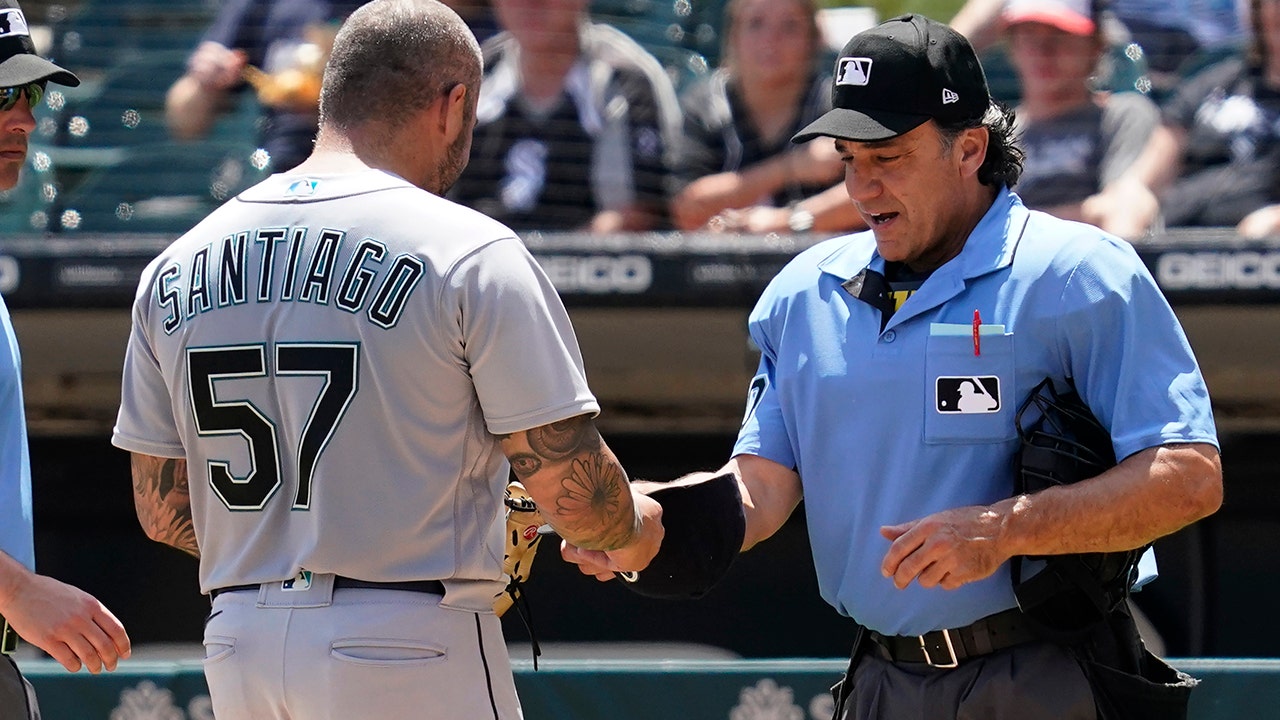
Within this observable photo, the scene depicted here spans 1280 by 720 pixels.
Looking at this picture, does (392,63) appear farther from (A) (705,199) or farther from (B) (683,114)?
(B) (683,114)

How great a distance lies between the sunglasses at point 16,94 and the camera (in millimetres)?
3064

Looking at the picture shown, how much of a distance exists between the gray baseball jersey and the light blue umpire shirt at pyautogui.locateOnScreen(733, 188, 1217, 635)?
1.81ft

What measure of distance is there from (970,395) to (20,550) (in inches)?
67.2

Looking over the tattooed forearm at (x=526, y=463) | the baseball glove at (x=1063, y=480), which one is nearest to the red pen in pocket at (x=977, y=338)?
the baseball glove at (x=1063, y=480)

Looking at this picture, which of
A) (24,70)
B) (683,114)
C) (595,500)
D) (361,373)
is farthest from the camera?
(683,114)

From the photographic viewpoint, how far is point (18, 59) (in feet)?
10.1

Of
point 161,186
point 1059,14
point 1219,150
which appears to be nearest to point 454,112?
point 1059,14

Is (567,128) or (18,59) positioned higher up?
(18,59)

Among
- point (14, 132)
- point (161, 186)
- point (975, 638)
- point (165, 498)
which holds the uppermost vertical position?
point (14, 132)

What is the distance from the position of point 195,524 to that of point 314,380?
1.31 ft

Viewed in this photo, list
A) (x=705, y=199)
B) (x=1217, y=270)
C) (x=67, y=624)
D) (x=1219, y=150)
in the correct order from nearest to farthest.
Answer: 1. (x=67, y=624)
2. (x=1217, y=270)
3. (x=1219, y=150)
4. (x=705, y=199)

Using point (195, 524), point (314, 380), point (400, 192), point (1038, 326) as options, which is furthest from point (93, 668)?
point (1038, 326)

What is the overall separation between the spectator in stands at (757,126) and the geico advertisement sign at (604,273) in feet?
1.56

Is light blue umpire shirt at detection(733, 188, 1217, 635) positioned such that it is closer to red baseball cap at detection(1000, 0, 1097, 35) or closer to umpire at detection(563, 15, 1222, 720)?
umpire at detection(563, 15, 1222, 720)
